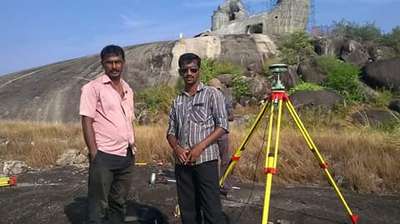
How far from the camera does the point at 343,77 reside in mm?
13609

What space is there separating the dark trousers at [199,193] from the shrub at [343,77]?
10.3 meters

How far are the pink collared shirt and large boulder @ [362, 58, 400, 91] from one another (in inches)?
453

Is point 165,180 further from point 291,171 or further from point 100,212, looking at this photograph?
point 100,212

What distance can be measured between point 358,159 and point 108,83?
4381 millimetres

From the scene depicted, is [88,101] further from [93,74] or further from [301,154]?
[93,74]

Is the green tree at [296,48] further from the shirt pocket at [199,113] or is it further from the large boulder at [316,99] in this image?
the shirt pocket at [199,113]

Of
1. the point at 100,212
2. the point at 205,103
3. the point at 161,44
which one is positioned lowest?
the point at 100,212

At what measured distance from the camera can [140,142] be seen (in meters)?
8.82

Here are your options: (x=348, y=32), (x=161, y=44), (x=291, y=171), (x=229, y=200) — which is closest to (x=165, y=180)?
(x=229, y=200)

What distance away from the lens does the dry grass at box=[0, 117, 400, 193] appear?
6246mm

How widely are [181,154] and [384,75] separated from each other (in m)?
11.7

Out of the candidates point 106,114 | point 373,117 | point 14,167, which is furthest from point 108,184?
point 373,117

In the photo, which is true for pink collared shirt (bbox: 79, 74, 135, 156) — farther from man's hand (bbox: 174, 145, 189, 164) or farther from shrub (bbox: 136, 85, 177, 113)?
shrub (bbox: 136, 85, 177, 113)

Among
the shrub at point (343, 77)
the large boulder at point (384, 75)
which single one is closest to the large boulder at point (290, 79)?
the shrub at point (343, 77)
